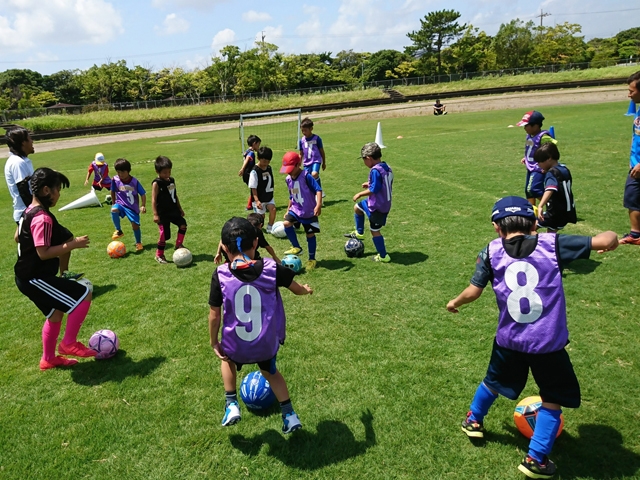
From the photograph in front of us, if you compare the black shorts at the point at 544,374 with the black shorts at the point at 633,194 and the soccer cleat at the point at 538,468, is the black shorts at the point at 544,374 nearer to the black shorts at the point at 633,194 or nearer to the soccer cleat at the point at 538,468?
the soccer cleat at the point at 538,468

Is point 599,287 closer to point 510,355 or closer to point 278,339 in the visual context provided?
point 510,355

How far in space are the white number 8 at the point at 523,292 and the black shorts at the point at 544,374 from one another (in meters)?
0.30

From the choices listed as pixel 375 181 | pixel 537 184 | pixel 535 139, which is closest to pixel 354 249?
pixel 375 181

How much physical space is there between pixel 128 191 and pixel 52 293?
14.9 ft

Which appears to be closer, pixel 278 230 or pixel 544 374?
pixel 544 374

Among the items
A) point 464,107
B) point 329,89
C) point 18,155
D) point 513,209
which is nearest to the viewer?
point 513,209

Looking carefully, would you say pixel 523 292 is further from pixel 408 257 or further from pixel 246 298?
pixel 408 257

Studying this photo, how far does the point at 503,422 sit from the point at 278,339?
7.11 ft

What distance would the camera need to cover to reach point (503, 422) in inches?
157

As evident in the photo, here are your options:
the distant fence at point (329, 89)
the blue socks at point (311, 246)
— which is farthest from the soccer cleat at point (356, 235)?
the distant fence at point (329, 89)

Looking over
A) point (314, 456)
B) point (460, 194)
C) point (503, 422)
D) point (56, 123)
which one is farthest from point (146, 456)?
point (56, 123)

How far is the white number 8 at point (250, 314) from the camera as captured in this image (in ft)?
11.8

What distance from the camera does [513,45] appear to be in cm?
7550

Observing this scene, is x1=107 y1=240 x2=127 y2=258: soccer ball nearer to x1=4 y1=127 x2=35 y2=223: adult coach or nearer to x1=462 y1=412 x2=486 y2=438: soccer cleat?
x1=4 y1=127 x2=35 y2=223: adult coach
